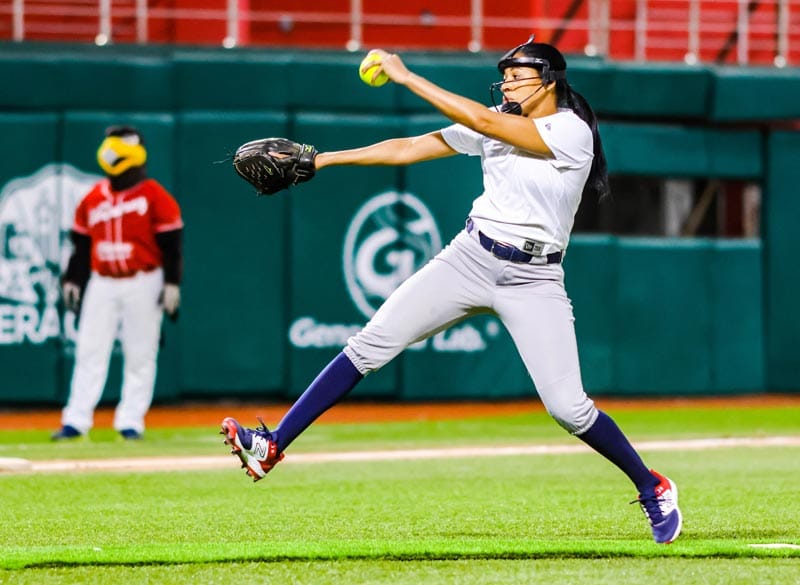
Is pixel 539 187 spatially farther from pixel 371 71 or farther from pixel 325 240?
pixel 325 240

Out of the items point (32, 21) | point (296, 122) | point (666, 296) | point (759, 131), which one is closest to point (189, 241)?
point (296, 122)

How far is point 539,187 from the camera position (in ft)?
18.1

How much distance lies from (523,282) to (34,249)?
8974 millimetres

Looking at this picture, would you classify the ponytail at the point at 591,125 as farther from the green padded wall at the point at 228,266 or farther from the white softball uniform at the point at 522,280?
the green padded wall at the point at 228,266

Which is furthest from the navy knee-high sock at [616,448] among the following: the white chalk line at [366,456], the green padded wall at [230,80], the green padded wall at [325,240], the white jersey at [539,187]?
the green padded wall at [230,80]

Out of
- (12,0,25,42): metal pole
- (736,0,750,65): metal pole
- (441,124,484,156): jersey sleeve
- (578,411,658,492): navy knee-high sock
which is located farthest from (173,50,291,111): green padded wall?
(578,411,658,492): navy knee-high sock

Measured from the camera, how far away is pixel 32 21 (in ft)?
52.2

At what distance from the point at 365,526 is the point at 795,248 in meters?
10.6

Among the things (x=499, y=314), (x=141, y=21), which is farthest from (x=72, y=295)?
(x=499, y=314)

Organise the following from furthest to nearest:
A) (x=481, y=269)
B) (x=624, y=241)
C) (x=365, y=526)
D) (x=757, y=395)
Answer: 1. (x=757, y=395)
2. (x=624, y=241)
3. (x=365, y=526)
4. (x=481, y=269)

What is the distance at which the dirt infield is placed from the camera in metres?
13.4

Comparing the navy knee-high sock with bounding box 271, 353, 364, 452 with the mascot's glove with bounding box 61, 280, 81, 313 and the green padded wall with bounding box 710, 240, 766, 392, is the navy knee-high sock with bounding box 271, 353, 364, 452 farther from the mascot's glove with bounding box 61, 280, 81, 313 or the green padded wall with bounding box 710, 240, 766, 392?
the green padded wall with bounding box 710, 240, 766, 392

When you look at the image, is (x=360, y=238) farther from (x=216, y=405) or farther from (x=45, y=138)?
(x=45, y=138)

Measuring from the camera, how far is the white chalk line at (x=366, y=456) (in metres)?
8.82
